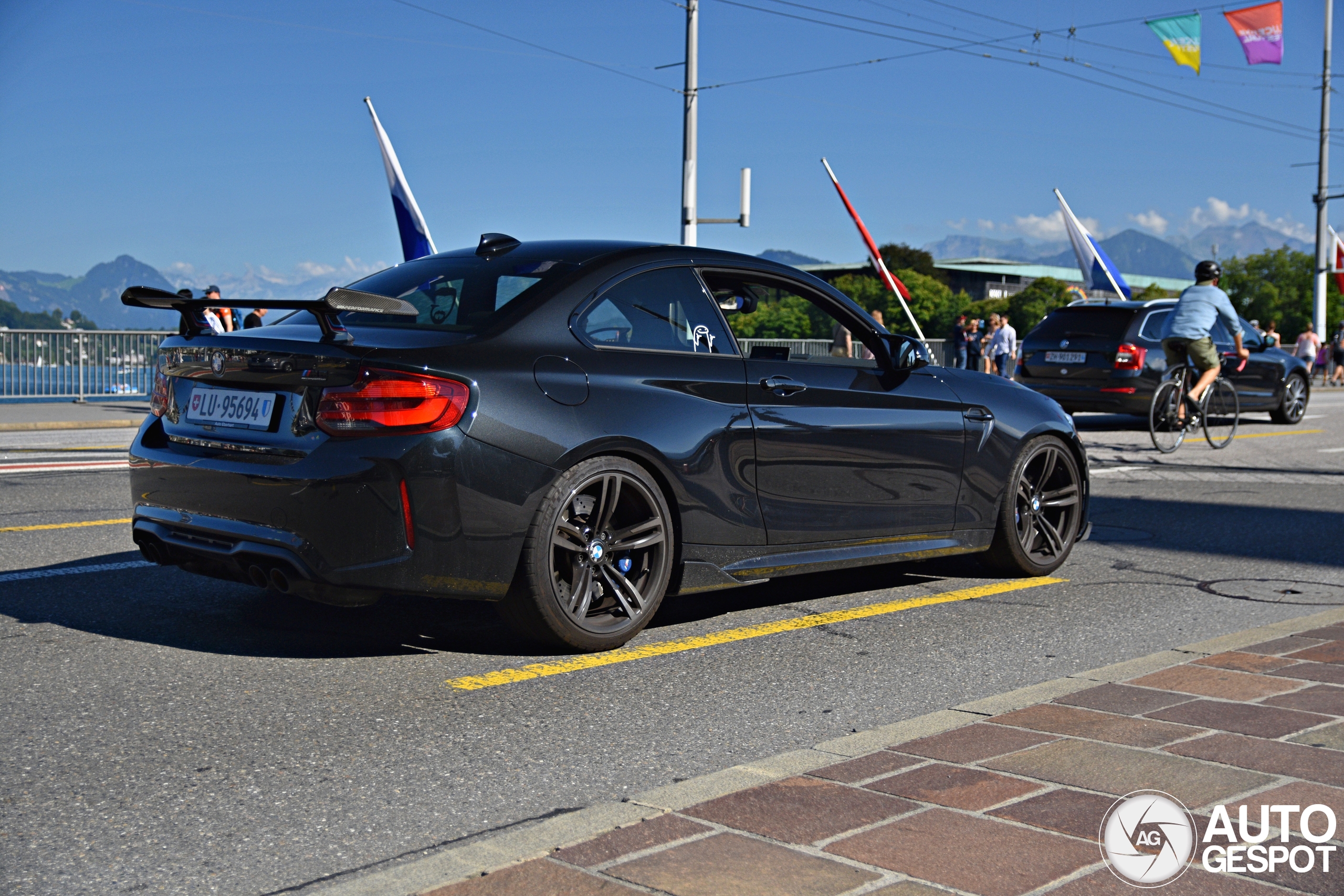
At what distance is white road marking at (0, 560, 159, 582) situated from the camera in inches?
232

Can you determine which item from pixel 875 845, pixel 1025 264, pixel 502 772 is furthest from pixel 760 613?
pixel 1025 264

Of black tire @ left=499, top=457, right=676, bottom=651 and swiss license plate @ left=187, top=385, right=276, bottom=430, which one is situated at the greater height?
swiss license plate @ left=187, top=385, right=276, bottom=430

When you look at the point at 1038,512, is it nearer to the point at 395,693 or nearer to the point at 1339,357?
the point at 395,693

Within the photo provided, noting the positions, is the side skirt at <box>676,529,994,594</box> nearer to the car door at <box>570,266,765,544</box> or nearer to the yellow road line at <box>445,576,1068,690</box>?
the car door at <box>570,266,765,544</box>

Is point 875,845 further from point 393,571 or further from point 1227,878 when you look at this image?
point 393,571

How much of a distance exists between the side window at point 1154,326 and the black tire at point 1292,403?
11.7 ft

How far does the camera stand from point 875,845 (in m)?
2.80

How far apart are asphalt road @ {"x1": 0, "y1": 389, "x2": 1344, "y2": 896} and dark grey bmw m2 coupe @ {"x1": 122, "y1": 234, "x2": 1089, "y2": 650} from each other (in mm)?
356

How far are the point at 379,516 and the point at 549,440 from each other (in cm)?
61

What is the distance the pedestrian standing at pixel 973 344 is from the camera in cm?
3070

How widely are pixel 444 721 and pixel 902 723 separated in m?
1.32

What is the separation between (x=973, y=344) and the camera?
101ft

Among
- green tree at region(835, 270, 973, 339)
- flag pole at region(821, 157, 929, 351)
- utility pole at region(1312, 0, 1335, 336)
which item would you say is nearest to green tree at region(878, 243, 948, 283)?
green tree at region(835, 270, 973, 339)

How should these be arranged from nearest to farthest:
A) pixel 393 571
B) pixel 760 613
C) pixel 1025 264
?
pixel 393 571 → pixel 760 613 → pixel 1025 264
